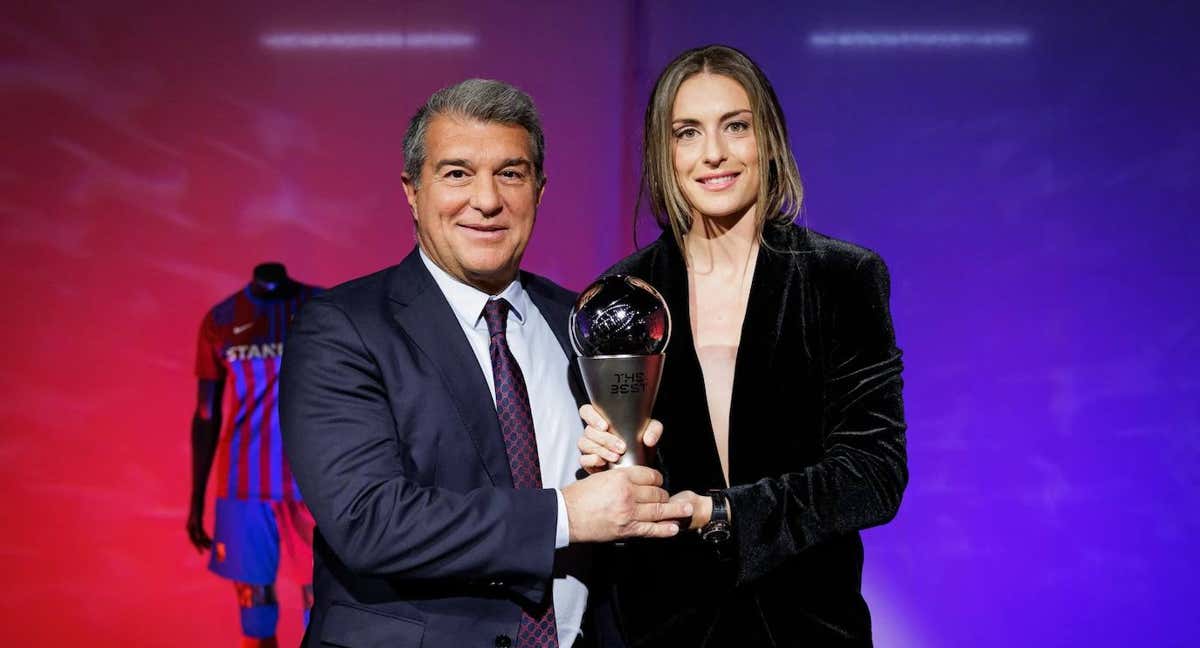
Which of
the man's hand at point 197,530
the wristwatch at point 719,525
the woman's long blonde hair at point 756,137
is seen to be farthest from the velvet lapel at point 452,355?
the man's hand at point 197,530

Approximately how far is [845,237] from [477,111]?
7.26 feet

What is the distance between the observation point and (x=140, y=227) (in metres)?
3.78

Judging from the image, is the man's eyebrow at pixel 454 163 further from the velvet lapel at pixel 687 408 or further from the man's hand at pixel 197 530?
the man's hand at pixel 197 530

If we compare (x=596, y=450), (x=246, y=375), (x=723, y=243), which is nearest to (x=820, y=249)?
(x=723, y=243)

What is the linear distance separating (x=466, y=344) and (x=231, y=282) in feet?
7.67

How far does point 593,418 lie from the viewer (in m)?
1.71

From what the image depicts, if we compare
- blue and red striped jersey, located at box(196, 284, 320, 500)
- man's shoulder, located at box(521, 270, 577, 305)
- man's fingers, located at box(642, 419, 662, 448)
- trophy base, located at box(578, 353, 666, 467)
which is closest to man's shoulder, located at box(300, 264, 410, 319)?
man's shoulder, located at box(521, 270, 577, 305)

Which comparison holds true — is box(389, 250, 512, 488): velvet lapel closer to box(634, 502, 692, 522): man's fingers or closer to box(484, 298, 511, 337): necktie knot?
box(484, 298, 511, 337): necktie knot

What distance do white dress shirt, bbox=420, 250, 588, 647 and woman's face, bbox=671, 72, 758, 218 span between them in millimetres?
390

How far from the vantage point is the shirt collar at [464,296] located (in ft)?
6.21

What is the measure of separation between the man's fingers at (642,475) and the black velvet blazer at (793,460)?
5.6 inches

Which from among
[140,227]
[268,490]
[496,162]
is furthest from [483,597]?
[140,227]

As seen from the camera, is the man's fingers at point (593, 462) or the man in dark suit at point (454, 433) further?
the man's fingers at point (593, 462)

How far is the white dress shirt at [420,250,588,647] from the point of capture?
5.93 ft
